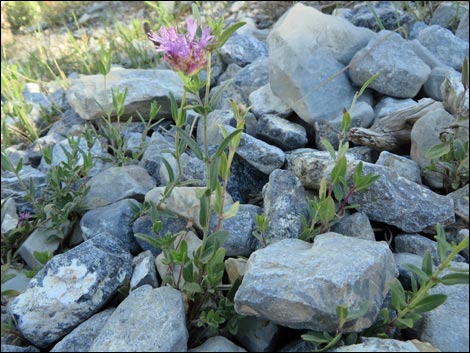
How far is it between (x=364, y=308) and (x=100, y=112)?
6.94 ft

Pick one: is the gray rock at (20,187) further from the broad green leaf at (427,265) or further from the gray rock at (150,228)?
the broad green leaf at (427,265)

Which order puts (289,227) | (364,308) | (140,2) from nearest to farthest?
(364,308) → (289,227) → (140,2)

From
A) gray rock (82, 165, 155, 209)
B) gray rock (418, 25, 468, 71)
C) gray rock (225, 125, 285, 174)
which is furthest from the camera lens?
gray rock (418, 25, 468, 71)

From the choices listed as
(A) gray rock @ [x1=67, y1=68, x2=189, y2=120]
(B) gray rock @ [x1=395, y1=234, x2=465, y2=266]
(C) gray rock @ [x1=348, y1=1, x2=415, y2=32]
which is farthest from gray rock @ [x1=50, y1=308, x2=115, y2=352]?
(C) gray rock @ [x1=348, y1=1, x2=415, y2=32]

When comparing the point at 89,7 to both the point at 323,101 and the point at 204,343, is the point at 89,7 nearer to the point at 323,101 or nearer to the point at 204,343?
the point at 323,101

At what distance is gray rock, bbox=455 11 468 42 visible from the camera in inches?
125

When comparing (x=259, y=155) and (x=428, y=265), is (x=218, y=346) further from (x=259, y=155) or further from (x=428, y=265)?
(x=259, y=155)

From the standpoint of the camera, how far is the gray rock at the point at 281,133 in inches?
95.2

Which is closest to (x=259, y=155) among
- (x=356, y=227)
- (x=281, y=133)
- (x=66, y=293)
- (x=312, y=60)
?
(x=281, y=133)

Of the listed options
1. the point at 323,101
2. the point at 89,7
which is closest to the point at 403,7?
the point at 323,101

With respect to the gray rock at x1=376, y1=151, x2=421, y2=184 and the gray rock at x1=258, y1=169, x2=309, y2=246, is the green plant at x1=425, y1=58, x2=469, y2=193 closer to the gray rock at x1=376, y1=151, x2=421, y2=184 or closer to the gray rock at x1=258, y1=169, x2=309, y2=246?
the gray rock at x1=376, y1=151, x2=421, y2=184

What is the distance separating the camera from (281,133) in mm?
2414

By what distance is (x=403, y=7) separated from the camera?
12.4ft

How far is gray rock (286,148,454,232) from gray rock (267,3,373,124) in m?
0.72
